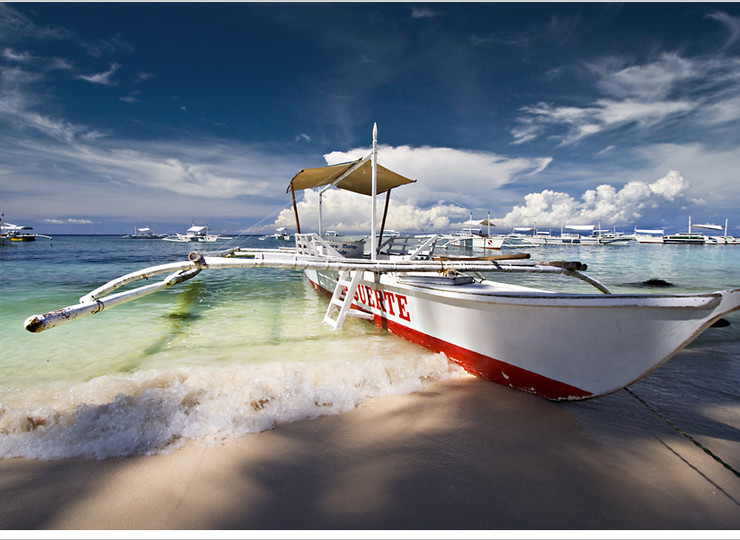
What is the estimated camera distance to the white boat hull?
2.86 meters

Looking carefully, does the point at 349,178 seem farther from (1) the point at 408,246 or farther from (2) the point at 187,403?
(2) the point at 187,403

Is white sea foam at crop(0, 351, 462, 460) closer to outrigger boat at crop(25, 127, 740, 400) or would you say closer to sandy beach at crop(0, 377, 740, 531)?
sandy beach at crop(0, 377, 740, 531)

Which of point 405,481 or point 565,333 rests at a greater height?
point 565,333

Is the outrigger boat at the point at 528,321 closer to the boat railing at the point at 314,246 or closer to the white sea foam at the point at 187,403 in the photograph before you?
the white sea foam at the point at 187,403

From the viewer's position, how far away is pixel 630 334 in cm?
302

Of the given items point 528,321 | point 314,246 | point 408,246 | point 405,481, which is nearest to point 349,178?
point 314,246

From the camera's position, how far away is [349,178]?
27.5 ft

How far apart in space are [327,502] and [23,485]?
2.21 meters

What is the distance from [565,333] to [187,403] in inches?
158

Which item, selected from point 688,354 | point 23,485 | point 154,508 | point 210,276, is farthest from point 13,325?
point 688,354

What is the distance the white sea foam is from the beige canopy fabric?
14.7 feet

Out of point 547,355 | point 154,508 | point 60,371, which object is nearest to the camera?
point 154,508

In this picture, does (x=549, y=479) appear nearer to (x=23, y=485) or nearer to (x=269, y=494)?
(x=269, y=494)

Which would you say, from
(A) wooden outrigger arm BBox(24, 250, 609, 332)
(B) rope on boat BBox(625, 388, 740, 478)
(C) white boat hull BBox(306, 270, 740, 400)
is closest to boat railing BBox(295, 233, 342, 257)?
(A) wooden outrigger arm BBox(24, 250, 609, 332)
